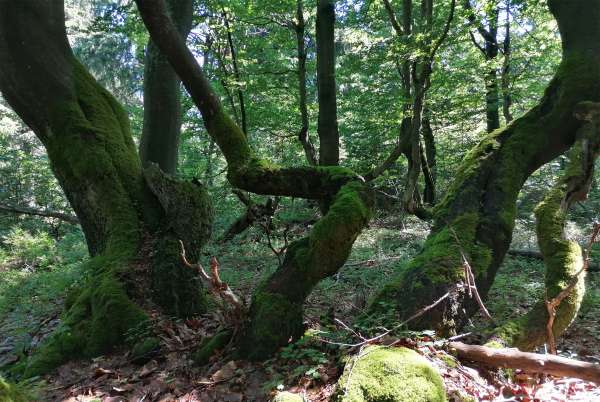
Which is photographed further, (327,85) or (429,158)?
(429,158)

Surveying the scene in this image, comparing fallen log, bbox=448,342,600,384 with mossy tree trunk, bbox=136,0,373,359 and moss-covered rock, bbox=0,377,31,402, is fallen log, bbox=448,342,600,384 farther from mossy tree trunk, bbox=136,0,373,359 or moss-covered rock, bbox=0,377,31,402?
moss-covered rock, bbox=0,377,31,402

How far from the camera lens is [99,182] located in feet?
18.6

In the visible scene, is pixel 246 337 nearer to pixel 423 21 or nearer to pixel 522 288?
pixel 522 288

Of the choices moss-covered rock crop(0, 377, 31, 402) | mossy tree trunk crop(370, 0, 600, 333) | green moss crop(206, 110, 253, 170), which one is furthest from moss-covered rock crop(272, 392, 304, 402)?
green moss crop(206, 110, 253, 170)

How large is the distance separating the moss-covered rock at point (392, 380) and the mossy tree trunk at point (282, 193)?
132 cm

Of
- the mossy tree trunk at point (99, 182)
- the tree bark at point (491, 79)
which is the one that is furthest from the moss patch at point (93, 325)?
the tree bark at point (491, 79)

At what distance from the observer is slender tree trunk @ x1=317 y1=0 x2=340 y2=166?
1027 centimetres

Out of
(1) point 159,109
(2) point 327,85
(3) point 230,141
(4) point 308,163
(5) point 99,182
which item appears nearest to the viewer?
(3) point 230,141

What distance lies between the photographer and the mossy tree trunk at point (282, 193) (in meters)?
3.84

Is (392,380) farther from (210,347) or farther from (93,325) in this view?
(93,325)

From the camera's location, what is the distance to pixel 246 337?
383 cm

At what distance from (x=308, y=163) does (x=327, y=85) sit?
309 centimetres

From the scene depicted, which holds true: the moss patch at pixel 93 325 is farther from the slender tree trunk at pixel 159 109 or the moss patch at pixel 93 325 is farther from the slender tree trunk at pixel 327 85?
the slender tree trunk at pixel 327 85

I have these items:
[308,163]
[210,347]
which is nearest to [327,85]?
[308,163]
